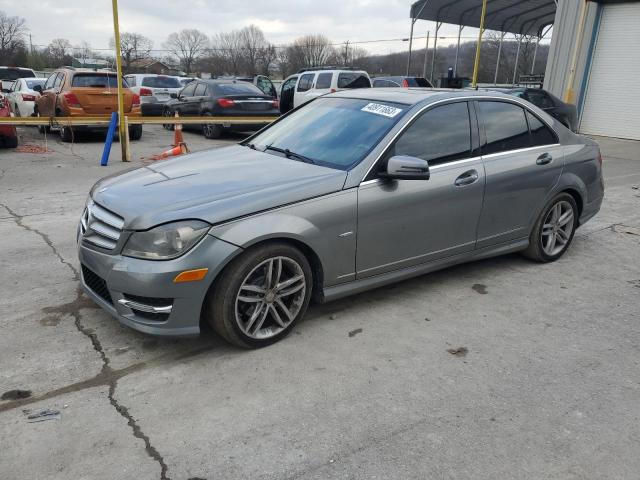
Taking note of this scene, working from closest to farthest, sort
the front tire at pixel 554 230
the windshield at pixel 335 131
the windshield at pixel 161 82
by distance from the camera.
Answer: the windshield at pixel 335 131, the front tire at pixel 554 230, the windshield at pixel 161 82

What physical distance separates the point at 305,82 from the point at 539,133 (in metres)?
12.6

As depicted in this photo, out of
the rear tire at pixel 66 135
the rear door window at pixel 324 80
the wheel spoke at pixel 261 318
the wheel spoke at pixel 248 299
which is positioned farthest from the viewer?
the rear door window at pixel 324 80

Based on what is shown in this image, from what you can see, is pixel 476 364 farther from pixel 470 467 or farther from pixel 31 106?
pixel 31 106

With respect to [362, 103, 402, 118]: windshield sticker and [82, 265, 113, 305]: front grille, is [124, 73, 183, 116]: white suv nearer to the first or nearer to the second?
[362, 103, 402, 118]: windshield sticker

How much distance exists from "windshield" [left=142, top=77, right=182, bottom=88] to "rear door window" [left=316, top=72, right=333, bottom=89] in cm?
713

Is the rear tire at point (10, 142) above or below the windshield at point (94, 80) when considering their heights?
below

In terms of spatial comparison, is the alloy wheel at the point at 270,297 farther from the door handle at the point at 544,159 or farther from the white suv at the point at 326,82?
the white suv at the point at 326,82

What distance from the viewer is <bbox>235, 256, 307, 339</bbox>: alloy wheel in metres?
3.25

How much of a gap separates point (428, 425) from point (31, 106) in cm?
1607

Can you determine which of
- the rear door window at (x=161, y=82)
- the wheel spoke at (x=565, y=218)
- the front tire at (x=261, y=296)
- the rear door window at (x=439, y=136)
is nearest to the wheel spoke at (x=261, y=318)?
the front tire at (x=261, y=296)

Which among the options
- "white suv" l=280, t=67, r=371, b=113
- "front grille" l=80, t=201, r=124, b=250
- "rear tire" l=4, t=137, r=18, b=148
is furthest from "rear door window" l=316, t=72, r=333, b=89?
"front grille" l=80, t=201, r=124, b=250

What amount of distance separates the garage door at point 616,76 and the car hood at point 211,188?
53.3 ft

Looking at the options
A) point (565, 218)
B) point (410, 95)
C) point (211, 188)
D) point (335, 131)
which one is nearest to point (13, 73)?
point (335, 131)

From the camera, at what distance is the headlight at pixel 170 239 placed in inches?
118
